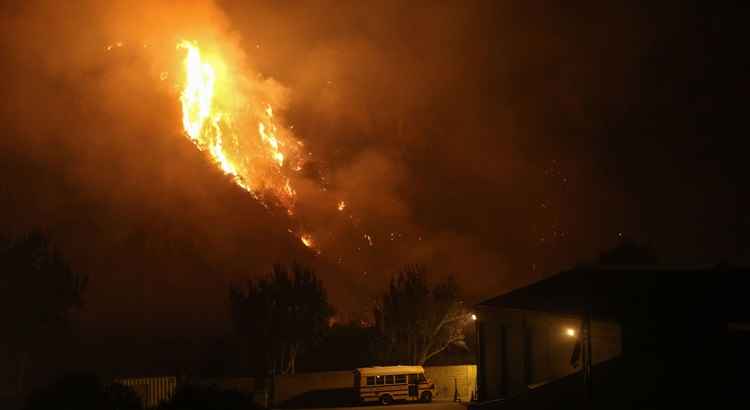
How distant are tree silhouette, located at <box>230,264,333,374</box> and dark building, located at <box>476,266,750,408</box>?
8766 mm

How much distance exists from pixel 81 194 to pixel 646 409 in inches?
2305

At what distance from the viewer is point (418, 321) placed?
4166cm

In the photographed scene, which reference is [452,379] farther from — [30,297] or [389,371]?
[30,297]

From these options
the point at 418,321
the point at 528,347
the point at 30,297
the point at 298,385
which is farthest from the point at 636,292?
the point at 30,297

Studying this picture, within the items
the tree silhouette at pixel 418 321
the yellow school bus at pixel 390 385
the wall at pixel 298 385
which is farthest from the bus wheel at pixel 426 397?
the tree silhouette at pixel 418 321

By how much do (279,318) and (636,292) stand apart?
17618 millimetres

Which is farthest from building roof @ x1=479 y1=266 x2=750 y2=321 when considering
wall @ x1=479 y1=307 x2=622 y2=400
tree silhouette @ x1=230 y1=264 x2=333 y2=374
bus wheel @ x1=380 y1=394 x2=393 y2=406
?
tree silhouette @ x1=230 y1=264 x2=333 y2=374

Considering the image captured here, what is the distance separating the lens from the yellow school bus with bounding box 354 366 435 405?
3472 centimetres

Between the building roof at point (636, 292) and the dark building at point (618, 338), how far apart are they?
0.04 m

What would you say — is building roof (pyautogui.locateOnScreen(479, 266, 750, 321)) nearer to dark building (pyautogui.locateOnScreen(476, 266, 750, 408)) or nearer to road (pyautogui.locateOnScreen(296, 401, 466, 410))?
dark building (pyautogui.locateOnScreen(476, 266, 750, 408))

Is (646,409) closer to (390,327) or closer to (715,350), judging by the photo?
(715,350)

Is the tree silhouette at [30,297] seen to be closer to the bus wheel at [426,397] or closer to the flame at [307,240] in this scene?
the bus wheel at [426,397]

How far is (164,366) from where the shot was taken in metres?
44.6

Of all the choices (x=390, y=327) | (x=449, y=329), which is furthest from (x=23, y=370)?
(x=449, y=329)
